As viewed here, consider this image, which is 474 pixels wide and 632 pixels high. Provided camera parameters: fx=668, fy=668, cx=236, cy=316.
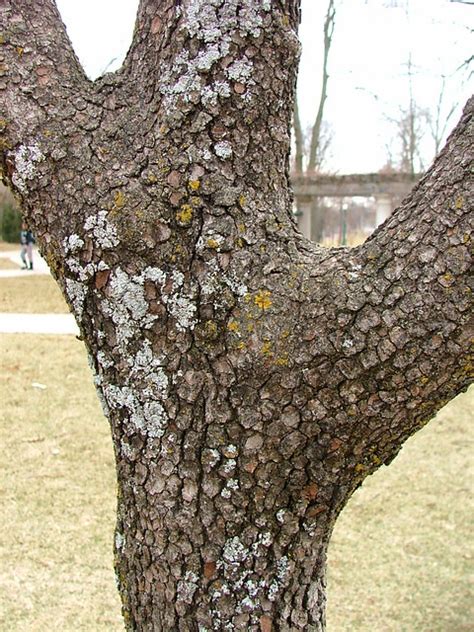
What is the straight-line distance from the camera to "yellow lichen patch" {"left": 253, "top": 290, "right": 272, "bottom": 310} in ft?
4.05

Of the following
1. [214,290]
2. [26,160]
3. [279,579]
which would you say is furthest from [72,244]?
[279,579]

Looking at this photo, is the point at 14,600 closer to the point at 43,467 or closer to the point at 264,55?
the point at 43,467

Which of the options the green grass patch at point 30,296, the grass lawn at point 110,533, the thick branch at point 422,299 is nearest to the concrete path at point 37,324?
the green grass patch at point 30,296

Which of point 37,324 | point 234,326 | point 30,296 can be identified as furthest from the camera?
point 30,296

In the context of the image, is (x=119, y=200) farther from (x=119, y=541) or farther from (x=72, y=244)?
(x=119, y=541)

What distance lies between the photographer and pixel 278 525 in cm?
130

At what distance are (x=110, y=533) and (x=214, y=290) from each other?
11.2ft

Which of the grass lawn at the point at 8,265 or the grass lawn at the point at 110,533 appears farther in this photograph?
the grass lawn at the point at 8,265

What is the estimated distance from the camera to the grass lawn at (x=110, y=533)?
351 centimetres

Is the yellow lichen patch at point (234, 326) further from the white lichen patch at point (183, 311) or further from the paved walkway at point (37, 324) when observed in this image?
the paved walkway at point (37, 324)

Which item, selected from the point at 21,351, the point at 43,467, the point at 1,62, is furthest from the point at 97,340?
the point at 21,351

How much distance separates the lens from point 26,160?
4.16ft

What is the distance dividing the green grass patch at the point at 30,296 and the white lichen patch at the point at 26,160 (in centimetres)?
1048

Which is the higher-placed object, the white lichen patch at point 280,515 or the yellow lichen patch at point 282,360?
the yellow lichen patch at point 282,360
